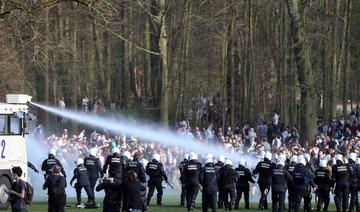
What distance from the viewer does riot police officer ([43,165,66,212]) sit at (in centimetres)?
2566

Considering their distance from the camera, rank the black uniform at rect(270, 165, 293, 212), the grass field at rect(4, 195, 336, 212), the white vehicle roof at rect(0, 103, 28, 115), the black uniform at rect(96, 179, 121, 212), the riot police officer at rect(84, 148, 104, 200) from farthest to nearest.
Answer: the riot police officer at rect(84, 148, 104, 200)
the white vehicle roof at rect(0, 103, 28, 115)
the grass field at rect(4, 195, 336, 212)
the black uniform at rect(270, 165, 293, 212)
the black uniform at rect(96, 179, 121, 212)

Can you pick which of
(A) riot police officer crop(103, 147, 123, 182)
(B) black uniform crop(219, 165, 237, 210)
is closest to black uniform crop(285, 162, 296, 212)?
(B) black uniform crop(219, 165, 237, 210)

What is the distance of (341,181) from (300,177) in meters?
2.18

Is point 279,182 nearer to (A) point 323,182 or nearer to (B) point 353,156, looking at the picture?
(A) point 323,182

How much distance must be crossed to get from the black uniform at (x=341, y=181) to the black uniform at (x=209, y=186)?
4.49 meters

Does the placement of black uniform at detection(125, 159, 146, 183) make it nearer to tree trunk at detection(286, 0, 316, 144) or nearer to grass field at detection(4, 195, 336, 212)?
grass field at detection(4, 195, 336, 212)

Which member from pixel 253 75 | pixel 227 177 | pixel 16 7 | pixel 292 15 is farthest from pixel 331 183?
pixel 253 75

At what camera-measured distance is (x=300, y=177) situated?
31.2 m

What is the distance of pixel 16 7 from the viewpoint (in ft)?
99.9

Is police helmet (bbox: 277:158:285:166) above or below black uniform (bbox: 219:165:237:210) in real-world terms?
above

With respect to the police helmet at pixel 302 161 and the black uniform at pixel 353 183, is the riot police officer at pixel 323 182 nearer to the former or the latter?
the black uniform at pixel 353 183

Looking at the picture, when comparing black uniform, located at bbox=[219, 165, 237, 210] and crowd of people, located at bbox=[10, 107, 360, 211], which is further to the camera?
black uniform, located at bbox=[219, 165, 237, 210]

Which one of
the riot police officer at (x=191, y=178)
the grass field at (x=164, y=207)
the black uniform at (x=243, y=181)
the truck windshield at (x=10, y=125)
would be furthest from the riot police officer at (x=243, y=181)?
the truck windshield at (x=10, y=125)

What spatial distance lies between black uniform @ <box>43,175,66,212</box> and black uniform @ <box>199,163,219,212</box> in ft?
18.6
